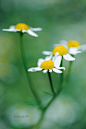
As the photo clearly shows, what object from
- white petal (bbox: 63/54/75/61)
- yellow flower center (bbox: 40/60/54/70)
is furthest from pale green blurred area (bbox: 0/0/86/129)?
white petal (bbox: 63/54/75/61)

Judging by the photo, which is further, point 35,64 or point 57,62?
point 35,64

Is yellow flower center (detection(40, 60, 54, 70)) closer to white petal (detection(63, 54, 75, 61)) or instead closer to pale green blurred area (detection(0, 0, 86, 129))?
white petal (detection(63, 54, 75, 61))

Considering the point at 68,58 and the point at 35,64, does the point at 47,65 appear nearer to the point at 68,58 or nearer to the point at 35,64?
the point at 68,58

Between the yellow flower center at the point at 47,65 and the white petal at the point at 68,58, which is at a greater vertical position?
the white petal at the point at 68,58

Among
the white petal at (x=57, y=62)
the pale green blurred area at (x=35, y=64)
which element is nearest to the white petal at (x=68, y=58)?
the white petal at (x=57, y=62)

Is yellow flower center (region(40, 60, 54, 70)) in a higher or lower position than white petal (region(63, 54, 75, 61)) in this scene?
lower

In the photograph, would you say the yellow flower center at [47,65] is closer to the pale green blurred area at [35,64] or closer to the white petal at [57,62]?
the white petal at [57,62]

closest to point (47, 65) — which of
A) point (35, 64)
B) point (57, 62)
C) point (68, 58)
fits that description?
point (57, 62)

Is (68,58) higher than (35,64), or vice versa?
(68,58)
